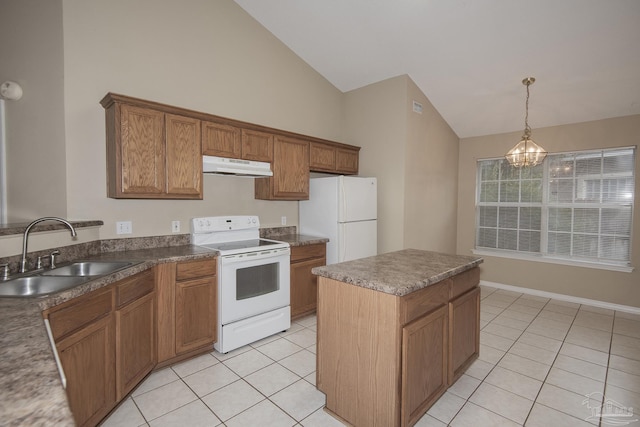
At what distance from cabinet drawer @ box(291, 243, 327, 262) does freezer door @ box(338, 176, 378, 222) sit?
42cm

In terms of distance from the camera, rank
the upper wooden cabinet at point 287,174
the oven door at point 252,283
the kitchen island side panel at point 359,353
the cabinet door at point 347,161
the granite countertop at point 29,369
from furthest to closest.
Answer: the cabinet door at point 347,161 < the upper wooden cabinet at point 287,174 < the oven door at point 252,283 < the kitchen island side panel at point 359,353 < the granite countertop at point 29,369

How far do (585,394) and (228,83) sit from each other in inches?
170

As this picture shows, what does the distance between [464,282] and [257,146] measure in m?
2.44

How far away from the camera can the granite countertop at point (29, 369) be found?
23.1 inches

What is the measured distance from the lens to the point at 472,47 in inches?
135

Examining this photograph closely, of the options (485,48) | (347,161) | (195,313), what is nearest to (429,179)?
(347,161)

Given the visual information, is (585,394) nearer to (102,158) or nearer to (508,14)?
(508,14)

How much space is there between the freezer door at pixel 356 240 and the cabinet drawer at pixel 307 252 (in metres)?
0.22

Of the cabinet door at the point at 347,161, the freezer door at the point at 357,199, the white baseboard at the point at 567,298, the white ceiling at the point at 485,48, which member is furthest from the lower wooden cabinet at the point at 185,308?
the white baseboard at the point at 567,298

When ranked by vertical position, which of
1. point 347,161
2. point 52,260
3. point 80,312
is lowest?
point 80,312

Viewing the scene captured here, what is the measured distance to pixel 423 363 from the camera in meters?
1.88

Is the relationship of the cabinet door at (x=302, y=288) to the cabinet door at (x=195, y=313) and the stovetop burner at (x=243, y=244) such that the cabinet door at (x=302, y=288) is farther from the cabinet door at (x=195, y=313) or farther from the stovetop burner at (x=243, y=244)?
the cabinet door at (x=195, y=313)

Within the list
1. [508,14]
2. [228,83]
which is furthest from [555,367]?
[228,83]

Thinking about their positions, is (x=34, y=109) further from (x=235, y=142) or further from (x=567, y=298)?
(x=567, y=298)
